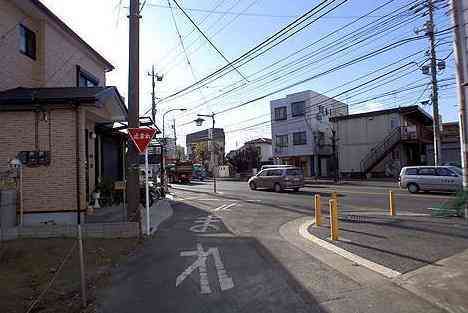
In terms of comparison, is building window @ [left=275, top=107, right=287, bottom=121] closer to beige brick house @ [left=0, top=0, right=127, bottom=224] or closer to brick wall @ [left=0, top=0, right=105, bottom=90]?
brick wall @ [left=0, top=0, right=105, bottom=90]

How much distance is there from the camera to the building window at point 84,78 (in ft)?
64.8

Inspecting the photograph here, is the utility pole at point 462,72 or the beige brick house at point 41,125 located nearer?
the beige brick house at point 41,125

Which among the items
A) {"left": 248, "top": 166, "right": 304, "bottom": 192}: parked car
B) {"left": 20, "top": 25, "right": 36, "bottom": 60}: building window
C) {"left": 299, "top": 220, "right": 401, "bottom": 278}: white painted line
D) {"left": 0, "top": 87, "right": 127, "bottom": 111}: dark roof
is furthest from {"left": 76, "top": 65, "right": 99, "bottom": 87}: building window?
{"left": 299, "top": 220, "right": 401, "bottom": 278}: white painted line

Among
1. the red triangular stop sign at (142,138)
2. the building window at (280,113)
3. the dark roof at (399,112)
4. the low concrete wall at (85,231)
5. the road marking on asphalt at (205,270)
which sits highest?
the building window at (280,113)

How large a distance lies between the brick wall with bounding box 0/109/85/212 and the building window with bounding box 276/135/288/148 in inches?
1702

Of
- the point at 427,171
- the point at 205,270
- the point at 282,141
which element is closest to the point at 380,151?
the point at 282,141

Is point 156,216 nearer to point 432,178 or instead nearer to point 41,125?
point 41,125

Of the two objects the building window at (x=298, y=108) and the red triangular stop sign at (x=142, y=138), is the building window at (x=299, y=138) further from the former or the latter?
the red triangular stop sign at (x=142, y=138)

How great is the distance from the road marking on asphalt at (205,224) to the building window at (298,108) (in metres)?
37.7

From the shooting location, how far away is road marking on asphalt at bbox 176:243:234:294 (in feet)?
22.1

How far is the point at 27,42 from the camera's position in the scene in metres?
16.4

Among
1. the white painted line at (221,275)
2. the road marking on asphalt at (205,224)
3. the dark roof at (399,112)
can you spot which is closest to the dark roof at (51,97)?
the road marking on asphalt at (205,224)

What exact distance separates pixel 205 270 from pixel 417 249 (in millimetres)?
4258

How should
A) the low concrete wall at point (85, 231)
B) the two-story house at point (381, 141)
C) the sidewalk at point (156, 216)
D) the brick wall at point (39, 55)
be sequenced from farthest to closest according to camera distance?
the two-story house at point (381, 141) < the brick wall at point (39, 55) < the sidewalk at point (156, 216) < the low concrete wall at point (85, 231)
